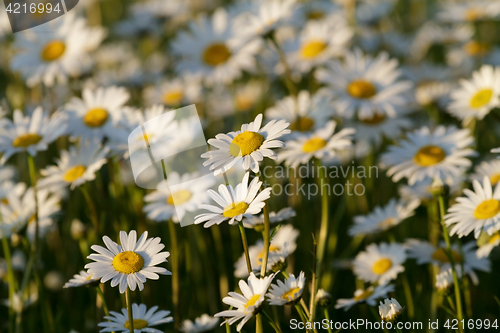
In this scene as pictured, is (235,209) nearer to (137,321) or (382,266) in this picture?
(137,321)

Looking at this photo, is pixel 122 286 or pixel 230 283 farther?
pixel 230 283

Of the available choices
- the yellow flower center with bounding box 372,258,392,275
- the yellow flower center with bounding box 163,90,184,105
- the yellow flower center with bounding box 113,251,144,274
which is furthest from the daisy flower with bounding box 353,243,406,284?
the yellow flower center with bounding box 163,90,184,105

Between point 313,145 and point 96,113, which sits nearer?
point 313,145

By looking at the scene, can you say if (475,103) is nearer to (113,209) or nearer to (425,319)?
(425,319)

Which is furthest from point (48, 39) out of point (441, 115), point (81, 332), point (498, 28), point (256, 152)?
point (498, 28)

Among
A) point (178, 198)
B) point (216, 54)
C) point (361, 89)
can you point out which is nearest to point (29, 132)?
point (178, 198)

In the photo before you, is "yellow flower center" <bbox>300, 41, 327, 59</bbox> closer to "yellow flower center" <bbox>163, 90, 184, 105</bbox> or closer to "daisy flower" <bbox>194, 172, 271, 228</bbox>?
"yellow flower center" <bbox>163, 90, 184, 105</bbox>
